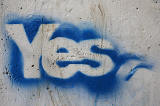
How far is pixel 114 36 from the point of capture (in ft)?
4.99

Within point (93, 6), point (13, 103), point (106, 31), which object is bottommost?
point (13, 103)

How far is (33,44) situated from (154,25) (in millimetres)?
829

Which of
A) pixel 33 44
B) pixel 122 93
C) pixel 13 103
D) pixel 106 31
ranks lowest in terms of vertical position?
pixel 13 103

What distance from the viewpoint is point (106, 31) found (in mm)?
1526

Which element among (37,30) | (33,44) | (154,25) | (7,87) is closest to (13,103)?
(7,87)

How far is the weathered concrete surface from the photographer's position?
1.51 m

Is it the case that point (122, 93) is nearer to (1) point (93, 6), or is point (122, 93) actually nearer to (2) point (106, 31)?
(2) point (106, 31)

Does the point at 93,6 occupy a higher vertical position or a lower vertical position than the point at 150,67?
higher

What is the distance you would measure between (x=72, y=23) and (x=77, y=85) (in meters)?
0.42

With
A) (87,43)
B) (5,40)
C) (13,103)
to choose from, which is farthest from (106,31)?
(13,103)

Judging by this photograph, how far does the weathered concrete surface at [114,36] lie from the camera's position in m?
1.51

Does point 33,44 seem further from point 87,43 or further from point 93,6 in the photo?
point 93,6

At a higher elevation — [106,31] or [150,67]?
[106,31]

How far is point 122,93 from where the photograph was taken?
153cm
